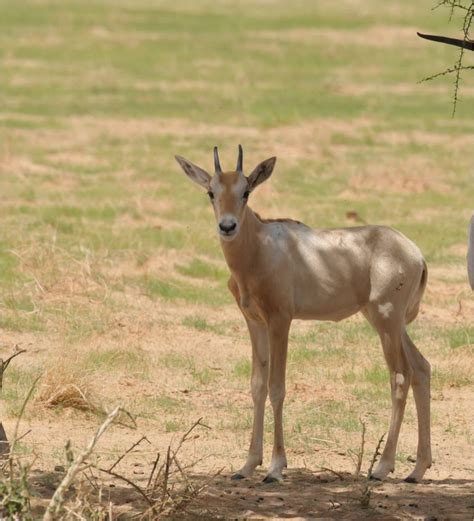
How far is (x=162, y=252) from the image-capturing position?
55.5 feet

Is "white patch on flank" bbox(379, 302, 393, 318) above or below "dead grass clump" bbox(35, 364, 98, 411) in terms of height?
above

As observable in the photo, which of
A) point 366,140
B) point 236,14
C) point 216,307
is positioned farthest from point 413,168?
point 236,14

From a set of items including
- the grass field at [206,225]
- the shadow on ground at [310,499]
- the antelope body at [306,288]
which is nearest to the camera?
the shadow on ground at [310,499]

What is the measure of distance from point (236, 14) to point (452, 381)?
125 feet

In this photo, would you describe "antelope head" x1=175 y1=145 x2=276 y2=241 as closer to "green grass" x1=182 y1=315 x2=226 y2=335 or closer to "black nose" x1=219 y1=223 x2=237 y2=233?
"black nose" x1=219 y1=223 x2=237 y2=233

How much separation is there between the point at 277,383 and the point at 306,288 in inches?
26.8

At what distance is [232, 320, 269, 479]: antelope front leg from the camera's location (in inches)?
368

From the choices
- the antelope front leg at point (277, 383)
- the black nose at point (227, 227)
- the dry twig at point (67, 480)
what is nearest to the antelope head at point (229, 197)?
the black nose at point (227, 227)

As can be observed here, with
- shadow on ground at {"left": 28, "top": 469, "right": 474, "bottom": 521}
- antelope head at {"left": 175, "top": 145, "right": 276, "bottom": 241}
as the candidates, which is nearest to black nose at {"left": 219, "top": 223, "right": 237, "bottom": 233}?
antelope head at {"left": 175, "top": 145, "right": 276, "bottom": 241}

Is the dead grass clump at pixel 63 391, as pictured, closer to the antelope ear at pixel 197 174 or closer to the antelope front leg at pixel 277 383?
the antelope front leg at pixel 277 383

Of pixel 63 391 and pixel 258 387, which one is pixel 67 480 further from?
pixel 63 391

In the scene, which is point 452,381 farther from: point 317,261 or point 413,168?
point 413,168

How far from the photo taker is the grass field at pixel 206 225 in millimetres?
10281

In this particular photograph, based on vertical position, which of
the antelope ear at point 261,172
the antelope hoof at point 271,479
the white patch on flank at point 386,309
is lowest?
the antelope hoof at point 271,479
